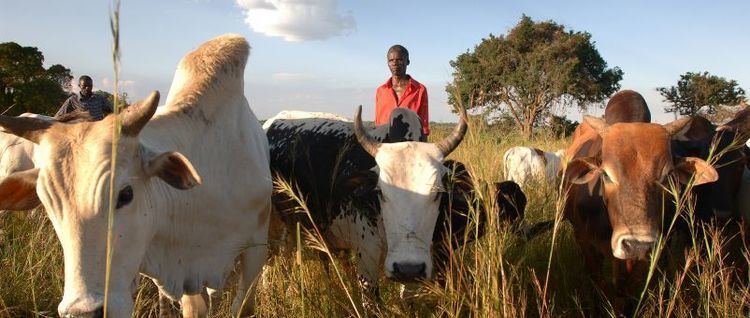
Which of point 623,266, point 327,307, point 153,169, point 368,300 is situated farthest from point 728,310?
point 153,169

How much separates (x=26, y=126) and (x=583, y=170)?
10.3 ft

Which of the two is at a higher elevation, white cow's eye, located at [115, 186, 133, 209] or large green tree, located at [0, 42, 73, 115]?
large green tree, located at [0, 42, 73, 115]

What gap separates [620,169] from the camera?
124 inches

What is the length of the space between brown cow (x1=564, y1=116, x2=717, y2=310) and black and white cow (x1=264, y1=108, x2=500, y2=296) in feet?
2.48

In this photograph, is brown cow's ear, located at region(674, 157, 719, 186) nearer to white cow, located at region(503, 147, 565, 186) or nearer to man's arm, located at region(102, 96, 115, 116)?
white cow, located at region(503, 147, 565, 186)

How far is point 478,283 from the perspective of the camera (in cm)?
238

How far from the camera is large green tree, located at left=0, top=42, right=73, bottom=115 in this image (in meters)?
22.1

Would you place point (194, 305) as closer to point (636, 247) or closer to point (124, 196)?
point (124, 196)

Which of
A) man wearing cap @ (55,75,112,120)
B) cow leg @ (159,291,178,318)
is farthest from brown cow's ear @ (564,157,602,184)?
man wearing cap @ (55,75,112,120)

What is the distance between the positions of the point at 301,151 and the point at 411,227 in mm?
1434

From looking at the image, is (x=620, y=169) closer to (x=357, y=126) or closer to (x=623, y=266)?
(x=623, y=266)

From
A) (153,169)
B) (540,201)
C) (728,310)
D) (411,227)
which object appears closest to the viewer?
(153,169)

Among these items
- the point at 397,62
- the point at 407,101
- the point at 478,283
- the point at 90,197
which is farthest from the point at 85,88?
the point at 478,283

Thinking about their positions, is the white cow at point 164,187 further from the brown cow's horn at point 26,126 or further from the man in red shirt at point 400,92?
the man in red shirt at point 400,92
